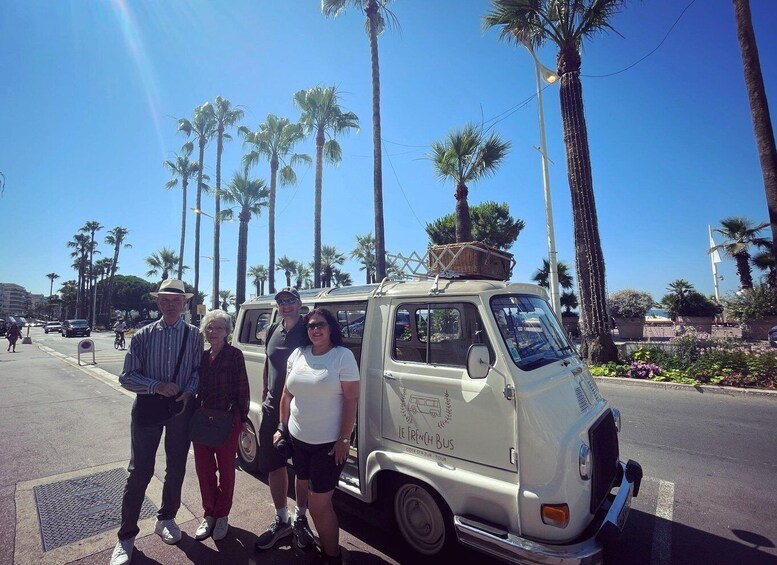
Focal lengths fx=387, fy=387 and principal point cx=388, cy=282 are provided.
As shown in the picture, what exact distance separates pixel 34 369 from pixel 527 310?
685 inches

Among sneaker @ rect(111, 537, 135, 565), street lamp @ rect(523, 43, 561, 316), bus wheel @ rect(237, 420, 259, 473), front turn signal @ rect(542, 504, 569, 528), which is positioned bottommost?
sneaker @ rect(111, 537, 135, 565)

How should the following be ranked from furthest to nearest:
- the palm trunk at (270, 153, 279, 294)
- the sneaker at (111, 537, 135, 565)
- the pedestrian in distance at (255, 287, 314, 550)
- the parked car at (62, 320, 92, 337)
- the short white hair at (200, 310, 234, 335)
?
the parked car at (62, 320, 92, 337)
the palm trunk at (270, 153, 279, 294)
the short white hair at (200, 310, 234, 335)
the pedestrian in distance at (255, 287, 314, 550)
the sneaker at (111, 537, 135, 565)

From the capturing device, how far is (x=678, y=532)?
3.32 metres

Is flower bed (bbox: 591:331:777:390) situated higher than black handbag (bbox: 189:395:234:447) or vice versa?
black handbag (bbox: 189:395:234:447)

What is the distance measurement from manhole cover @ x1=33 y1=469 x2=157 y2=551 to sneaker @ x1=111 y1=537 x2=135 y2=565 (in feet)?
1.83

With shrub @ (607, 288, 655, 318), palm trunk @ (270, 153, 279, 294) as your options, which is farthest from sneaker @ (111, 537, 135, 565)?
palm trunk @ (270, 153, 279, 294)

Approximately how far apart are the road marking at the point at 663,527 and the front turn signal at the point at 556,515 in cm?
135

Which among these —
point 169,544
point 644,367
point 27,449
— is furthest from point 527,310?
point 644,367

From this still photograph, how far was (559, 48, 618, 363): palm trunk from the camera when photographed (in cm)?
1098

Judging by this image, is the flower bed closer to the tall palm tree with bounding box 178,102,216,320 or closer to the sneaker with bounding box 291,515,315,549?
the sneaker with bounding box 291,515,315,549

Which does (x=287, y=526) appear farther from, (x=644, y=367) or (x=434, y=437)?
(x=644, y=367)

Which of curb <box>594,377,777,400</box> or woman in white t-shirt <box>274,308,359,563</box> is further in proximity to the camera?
curb <box>594,377,777,400</box>

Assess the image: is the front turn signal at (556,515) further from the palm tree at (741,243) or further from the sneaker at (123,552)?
the palm tree at (741,243)

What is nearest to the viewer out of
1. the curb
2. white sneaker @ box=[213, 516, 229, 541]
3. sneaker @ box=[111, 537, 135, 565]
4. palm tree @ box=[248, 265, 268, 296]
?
sneaker @ box=[111, 537, 135, 565]
